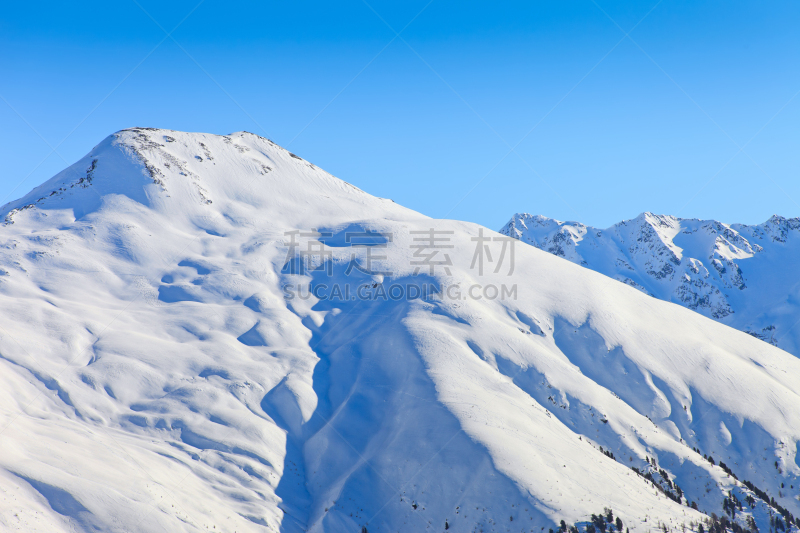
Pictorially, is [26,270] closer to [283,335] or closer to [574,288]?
[283,335]

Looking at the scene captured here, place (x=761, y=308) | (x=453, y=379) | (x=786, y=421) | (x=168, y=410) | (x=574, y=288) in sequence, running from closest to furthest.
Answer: (x=168, y=410), (x=453, y=379), (x=786, y=421), (x=574, y=288), (x=761, y=308)

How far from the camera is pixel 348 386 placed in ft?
192

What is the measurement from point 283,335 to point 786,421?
57.6m

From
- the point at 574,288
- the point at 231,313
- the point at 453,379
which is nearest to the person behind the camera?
the point at 453,379

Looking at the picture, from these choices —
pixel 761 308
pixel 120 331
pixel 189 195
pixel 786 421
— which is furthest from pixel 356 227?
pixel 761 308

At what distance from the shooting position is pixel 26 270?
223 feet

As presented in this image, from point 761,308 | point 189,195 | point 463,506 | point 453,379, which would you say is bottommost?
point 761,308

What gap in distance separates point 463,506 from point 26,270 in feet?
196

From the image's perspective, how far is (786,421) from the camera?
61312 millimetres

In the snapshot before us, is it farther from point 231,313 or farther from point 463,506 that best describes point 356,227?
point 463,506

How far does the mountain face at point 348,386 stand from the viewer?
140 feet

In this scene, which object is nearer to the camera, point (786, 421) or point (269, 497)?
point (269, 497)

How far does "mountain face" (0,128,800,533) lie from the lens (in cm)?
4256

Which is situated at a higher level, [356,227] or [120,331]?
[356,227]
